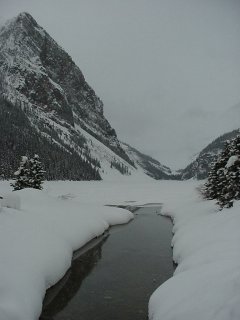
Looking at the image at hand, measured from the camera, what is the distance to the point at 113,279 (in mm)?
20219

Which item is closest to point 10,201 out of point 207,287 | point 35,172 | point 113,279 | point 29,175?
point 113,279

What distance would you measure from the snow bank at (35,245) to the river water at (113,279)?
90cm

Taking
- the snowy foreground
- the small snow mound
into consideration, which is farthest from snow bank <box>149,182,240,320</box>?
the small snow mound

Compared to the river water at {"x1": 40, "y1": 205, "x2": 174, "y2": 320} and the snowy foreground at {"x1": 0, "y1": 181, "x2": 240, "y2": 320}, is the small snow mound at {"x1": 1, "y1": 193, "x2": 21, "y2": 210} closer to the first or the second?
the snowy foreground at {"x1": 0, "y1": 181, "x2": 240, "y2": 320}

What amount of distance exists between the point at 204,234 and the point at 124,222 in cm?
1933

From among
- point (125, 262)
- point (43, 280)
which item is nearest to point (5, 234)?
point (43, 280)

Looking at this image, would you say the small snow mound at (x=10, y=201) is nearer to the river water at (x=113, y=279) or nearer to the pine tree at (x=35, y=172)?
the river water at (x=113, y=279)

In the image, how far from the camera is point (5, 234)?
63.5ft

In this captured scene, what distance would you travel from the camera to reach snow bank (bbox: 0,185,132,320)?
13758 mm

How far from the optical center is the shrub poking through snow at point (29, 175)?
154 feet

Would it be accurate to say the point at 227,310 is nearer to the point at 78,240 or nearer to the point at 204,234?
the point at 204,234

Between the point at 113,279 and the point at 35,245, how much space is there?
4950 mm

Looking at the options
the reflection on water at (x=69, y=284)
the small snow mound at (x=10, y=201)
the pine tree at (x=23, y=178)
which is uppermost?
the pine tree at (x=23, y=178)

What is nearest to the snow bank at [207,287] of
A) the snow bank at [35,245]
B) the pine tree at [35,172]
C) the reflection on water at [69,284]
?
the reflection on water at [69,284]
